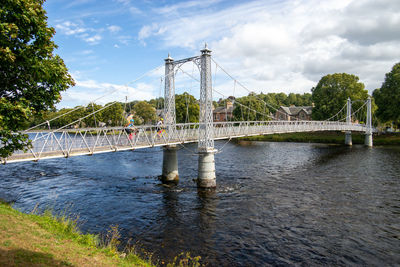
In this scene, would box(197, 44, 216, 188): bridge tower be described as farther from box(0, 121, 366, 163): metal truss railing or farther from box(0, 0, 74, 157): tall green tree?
box(0, 0, 74, 157): tall green tree

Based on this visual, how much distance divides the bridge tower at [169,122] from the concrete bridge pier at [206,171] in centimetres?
340

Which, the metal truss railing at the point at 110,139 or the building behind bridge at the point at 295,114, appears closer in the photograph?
the metal truss railing at the point at 110,139

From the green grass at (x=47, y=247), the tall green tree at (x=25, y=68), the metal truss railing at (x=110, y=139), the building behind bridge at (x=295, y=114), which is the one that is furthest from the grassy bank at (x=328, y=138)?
the tall green tree at (x=25, y=68)

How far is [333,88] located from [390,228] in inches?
2433

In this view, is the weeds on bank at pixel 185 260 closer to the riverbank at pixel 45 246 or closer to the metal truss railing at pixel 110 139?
the riverbank at pixel 45 246

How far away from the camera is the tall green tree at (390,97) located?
191ft

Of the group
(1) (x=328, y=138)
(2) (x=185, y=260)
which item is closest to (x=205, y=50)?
(2) (x=185, y=260)

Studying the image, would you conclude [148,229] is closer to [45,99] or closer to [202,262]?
[202,262]

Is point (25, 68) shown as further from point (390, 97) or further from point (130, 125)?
point (390, 97)

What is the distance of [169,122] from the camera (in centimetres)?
2562

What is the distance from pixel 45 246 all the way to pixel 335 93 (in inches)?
2897

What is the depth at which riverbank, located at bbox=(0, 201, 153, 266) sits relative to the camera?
26.0 ft

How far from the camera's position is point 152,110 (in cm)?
10369

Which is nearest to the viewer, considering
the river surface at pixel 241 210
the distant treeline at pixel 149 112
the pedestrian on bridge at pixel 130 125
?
the river surface at pixel 241 210
